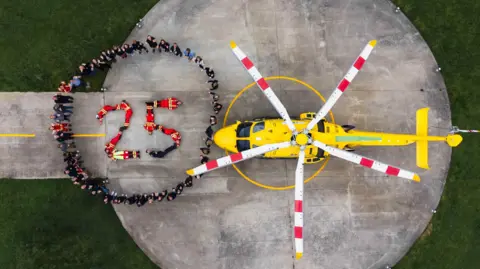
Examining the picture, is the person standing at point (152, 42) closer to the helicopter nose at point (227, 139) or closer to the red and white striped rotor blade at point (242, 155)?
the helicopter nose at point (227, 139)

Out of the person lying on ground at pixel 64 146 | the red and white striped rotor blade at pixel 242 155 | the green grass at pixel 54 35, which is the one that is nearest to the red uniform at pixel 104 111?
the green grass at pixel 54 35

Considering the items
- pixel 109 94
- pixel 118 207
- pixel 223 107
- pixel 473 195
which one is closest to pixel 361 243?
pixel 473 195

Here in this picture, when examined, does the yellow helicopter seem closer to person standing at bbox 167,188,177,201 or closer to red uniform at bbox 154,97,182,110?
red uniform at bbox 154,97,182,110

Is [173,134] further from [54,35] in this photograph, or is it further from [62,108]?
[54,35]

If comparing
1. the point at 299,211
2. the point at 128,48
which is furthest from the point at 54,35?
the point at 299,211

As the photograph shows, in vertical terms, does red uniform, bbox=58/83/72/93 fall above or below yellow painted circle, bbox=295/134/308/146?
above

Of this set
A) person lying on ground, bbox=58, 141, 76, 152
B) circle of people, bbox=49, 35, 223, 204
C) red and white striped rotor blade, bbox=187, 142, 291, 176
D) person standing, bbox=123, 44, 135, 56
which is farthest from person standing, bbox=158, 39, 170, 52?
red and white striped rotor blade, bbox=187, 142, 291, 176
